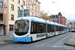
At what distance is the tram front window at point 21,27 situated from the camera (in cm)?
1331

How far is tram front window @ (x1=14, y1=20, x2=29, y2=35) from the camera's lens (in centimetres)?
1331

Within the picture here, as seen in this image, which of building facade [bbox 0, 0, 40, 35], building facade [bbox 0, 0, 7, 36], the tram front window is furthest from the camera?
building facade [bbox 0, 0, 40, 35]

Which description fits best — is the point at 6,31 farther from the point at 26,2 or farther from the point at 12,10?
the point at 26,2

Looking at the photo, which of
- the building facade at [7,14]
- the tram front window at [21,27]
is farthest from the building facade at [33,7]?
the tram front window at [21,27]

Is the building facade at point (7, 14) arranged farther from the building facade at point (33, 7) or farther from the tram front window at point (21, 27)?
the tram front window at point (21, 27)

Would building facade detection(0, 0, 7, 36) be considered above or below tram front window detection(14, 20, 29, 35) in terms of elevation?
above

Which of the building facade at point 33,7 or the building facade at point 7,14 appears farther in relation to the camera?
the building facade at point 33,7

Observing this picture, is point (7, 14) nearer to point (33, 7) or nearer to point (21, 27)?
point (33, 7)

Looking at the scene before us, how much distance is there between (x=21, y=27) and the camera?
13.4 metres

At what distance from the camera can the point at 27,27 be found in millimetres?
13414

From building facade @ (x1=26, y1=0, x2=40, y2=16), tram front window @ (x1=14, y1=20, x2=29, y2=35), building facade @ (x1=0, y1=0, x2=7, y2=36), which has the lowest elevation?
tram front window @ (x1=14, y1=20, x2=29, y2=35)

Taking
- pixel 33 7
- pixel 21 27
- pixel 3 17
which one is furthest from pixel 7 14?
pixel 21 27

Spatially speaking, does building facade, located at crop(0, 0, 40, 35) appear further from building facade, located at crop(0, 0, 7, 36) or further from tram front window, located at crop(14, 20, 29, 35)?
tram front window, located at crop(14, 20, 29, 35)

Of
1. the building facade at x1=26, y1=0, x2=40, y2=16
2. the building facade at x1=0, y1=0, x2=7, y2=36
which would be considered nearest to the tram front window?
the building facade at x1=0, y1=0, x2=7, y2=36
